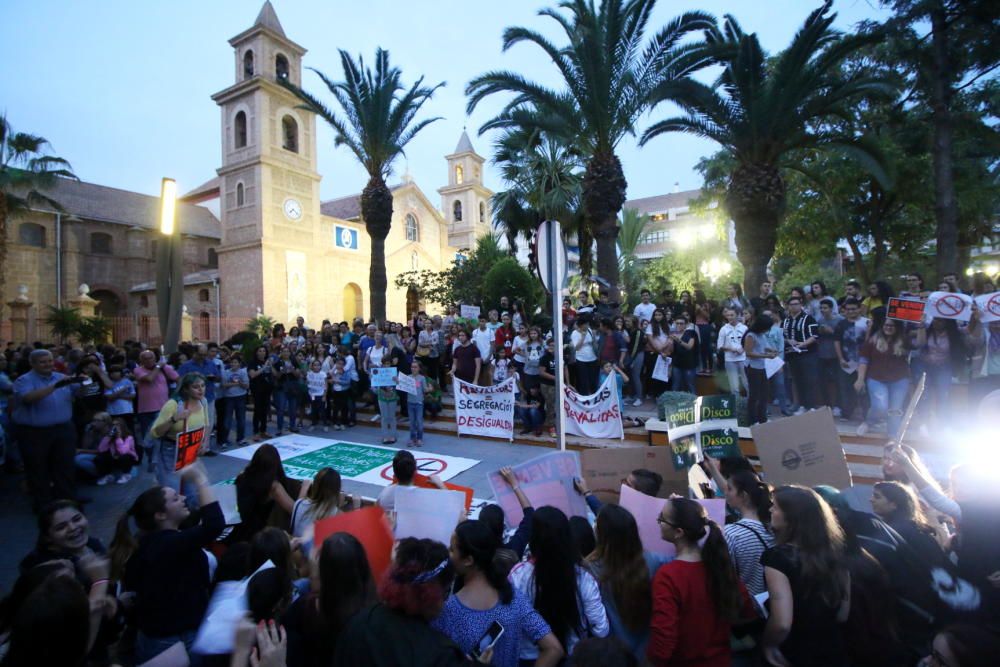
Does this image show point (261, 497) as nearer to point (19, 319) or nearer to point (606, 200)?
point (606, 200)

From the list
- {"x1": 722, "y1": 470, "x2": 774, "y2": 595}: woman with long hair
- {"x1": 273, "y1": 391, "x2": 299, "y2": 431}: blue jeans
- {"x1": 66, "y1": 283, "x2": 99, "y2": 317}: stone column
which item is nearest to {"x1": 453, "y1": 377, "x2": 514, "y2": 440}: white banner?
{"x1": 273, "y1": 391, "x2": 299, "y2": 431}: blue jeans

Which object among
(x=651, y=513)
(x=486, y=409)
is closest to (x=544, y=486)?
(x=651, y=513)

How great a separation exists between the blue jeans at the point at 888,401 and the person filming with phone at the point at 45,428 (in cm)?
1042

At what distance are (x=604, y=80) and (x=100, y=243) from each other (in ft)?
129

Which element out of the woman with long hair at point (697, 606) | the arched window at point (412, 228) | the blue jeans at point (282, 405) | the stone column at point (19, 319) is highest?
the arched window at point (412, 228)

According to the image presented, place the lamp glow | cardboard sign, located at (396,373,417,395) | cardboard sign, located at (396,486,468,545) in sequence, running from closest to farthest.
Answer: cardboard sign, located at (396,486,468,545) < the lamp glow < cardboard sign, located at (396,373,417,395)

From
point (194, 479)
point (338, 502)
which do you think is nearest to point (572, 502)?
point (338, 502)

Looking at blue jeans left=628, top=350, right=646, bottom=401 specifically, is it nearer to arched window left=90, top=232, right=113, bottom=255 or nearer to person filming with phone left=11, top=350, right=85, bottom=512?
person filming with phone left=11, top=350, right=85, bottom=512

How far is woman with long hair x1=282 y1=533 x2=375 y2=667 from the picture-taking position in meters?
2.33

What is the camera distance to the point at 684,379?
30.4 feet

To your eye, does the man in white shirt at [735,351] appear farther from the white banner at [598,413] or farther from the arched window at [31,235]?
the arched window at [31,235]

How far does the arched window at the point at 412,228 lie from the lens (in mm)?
39969

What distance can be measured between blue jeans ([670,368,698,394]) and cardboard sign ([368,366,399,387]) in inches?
200

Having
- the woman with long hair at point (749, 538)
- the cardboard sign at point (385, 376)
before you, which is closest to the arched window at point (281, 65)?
the cardboard sign at point (385, 376)
